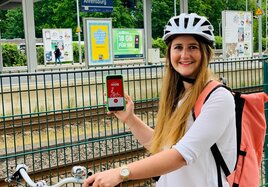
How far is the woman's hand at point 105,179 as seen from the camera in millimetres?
2023

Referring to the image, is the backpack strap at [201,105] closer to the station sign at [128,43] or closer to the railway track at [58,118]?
the railway track at [58,118]

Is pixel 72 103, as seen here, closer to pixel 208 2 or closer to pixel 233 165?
pixel 233 165

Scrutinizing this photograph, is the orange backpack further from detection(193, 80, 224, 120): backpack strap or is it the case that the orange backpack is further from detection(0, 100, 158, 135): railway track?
detection(0, 100, 158, 135): railway track

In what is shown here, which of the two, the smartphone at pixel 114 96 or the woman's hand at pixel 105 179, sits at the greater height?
the smartphone at pixel 114 96

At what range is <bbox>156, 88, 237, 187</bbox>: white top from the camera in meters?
2.19

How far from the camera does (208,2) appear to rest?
6962 centimetres

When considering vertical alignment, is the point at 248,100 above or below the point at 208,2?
below

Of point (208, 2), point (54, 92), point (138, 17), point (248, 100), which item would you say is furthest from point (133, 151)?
point (208, 2)

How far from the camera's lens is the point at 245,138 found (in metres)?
2.55

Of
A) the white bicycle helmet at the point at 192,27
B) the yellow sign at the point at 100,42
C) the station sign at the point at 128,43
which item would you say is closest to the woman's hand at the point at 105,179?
the white bicycle helmet at the point at 192,27

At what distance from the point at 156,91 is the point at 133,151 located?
2.73ft

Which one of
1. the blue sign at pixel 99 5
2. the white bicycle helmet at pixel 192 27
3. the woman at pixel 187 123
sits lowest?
the woman at pixel 187 123

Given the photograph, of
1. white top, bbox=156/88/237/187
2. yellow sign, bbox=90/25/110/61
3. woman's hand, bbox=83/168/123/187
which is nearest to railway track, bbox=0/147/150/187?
white top, bbox=156/88/237/187

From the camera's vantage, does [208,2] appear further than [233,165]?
Yes
